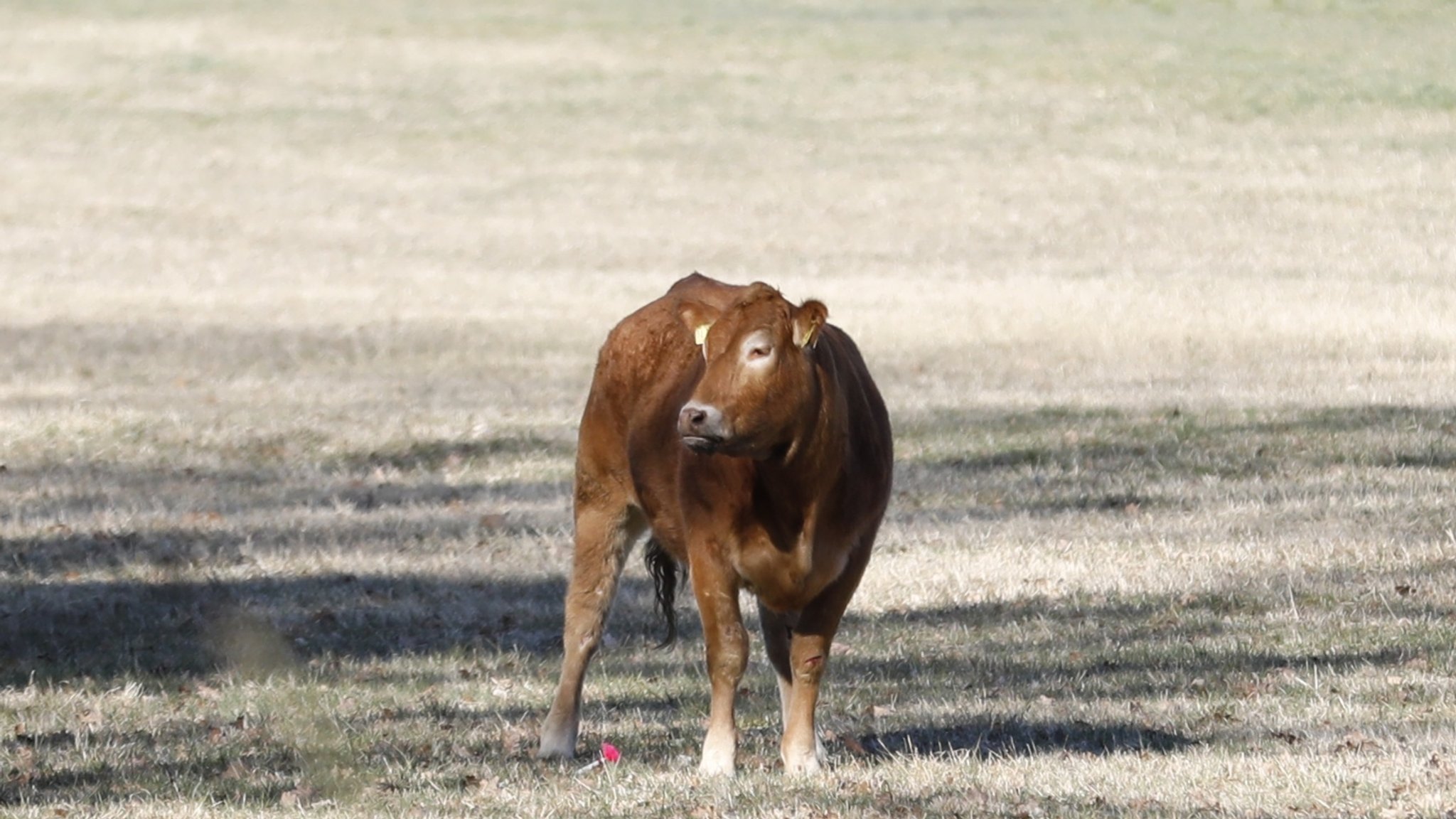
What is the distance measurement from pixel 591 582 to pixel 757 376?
1676mm

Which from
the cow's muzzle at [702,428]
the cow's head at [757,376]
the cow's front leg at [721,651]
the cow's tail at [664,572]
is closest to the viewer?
the cow's muzzle at [702,428]

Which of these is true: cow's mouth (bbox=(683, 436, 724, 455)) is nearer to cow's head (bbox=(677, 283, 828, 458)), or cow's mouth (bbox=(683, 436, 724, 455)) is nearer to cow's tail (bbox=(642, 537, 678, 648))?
cow's head (bbox=(677, 283, 828, 458))

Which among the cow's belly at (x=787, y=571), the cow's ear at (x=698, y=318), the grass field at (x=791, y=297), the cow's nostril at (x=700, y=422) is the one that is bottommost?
the grass field at (x=791, y=297)

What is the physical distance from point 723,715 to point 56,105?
4306 cm

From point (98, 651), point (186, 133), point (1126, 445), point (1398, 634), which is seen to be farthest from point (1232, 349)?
point (186, 133)

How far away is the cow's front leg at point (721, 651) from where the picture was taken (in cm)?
747

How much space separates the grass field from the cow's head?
3.85 feet

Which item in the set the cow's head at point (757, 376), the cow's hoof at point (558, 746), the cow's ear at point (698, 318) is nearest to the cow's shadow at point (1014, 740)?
the cow's hoof at point (558, 746)

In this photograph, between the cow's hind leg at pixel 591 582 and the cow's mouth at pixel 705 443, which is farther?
the cow's hind leg at pixel 591 582

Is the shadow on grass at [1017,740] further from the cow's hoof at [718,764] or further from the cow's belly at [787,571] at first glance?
the cow's belly at [787,571]

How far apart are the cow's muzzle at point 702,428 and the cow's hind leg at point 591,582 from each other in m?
1.60

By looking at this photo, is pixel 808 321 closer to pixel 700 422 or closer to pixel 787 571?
pixel 700 422

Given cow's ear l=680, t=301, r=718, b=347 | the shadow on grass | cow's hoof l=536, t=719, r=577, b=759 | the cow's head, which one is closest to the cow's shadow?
the shadow on grass

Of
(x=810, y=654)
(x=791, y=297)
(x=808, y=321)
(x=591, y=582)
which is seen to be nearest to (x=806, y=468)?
(x=808, y=321)
